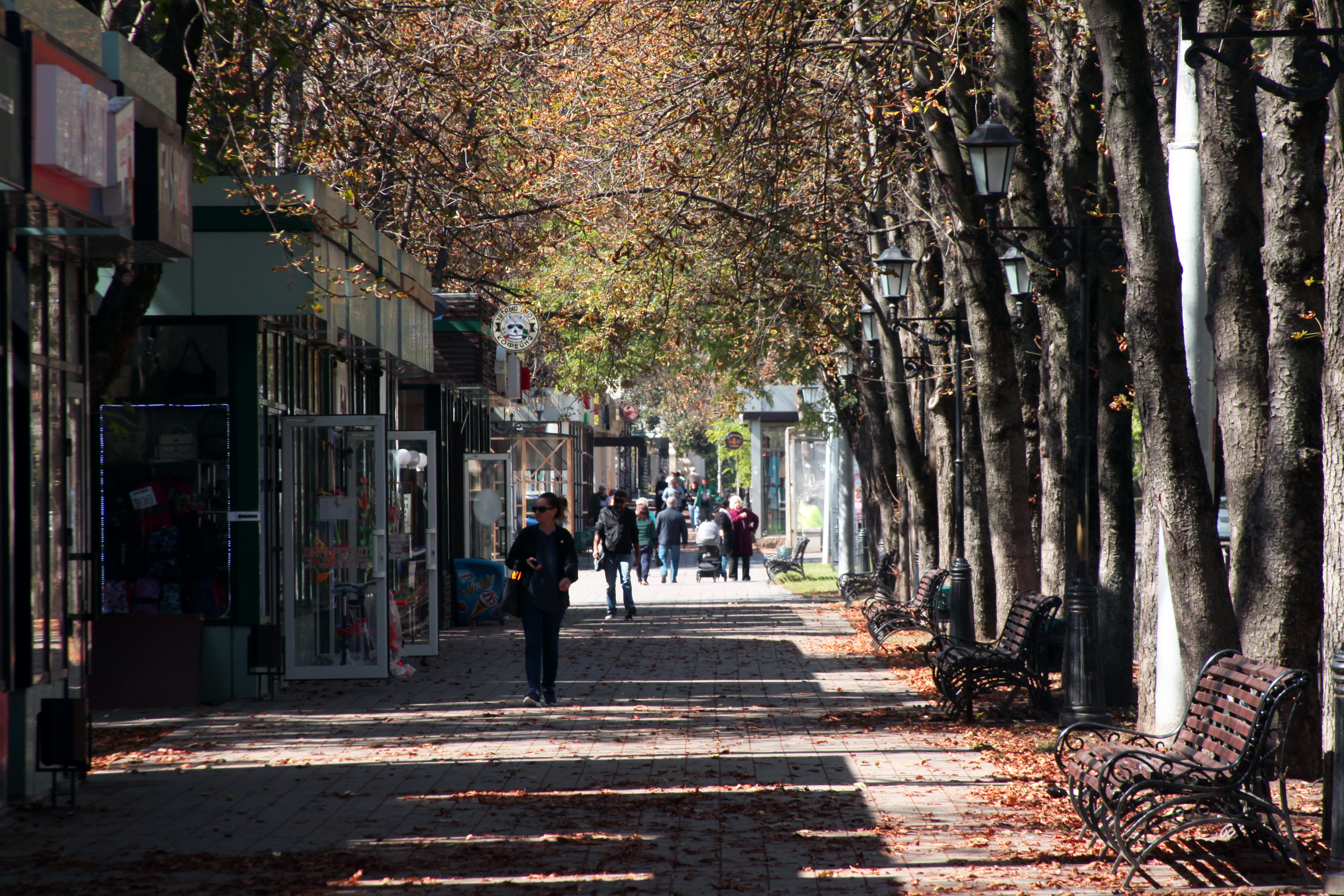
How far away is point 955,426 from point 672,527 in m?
13.6

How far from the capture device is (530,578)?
11852 mm

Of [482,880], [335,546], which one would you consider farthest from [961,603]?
[482,880]

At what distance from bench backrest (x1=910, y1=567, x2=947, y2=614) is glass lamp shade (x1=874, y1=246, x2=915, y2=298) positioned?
3300 millimetres

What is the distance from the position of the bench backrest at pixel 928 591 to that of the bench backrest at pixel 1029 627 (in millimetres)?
4520

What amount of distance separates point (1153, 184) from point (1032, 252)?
9.95ft

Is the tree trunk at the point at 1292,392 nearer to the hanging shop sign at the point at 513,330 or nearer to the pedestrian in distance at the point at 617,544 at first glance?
the pedestrian in distance at the point at 617,544

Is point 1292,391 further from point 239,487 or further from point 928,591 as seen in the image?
point 928,591

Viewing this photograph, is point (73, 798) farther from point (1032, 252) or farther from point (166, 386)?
point (1032, 252)

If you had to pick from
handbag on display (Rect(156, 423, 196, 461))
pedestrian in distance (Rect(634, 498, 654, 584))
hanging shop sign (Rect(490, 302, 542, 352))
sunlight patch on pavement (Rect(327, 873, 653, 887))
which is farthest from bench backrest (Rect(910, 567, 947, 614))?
pedestrian in distance (Rect(634, 498, 654, 584))

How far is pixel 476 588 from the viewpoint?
2003 centimetres

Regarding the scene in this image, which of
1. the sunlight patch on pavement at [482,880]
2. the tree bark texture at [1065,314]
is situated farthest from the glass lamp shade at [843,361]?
the sunlight patch on pavement at [482,880]

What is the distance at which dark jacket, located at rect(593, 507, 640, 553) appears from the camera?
2088 cm

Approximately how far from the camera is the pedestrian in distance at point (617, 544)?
20.9m

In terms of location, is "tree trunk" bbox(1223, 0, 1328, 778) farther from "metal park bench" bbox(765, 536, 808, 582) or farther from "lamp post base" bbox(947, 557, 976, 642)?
"metal park bench" bbox(765, 536, 808, 582)
